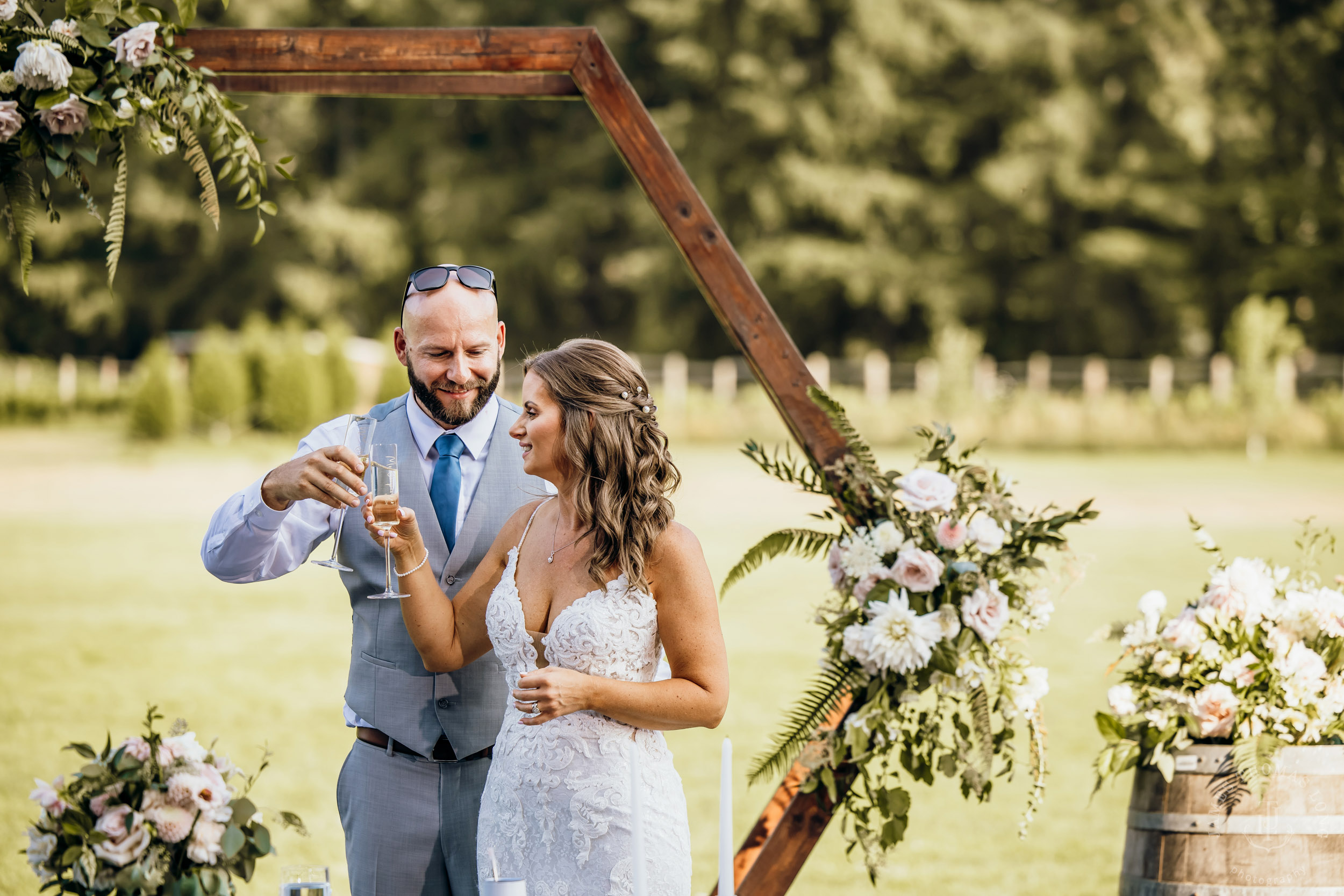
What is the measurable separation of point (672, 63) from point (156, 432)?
15.3 metres

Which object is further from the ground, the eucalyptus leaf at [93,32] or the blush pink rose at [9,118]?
the eucalyptus leaf at [93,32]

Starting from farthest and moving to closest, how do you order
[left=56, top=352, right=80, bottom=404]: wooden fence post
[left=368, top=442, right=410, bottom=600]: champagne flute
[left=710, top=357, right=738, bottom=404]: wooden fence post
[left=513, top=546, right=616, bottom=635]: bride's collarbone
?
[left=56, top=352, right=80, bottom=404]: wooden fence post → [left=710, top=357, right=738, bottom=404]: wooden fence post → [left=513, top=546, right=616, bottom=635]: bride's collarbone → [left=368, top=442, right=410, bottom=600]: champagne flute

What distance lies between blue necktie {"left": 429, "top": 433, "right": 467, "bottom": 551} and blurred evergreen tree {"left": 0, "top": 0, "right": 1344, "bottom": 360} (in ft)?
87.4

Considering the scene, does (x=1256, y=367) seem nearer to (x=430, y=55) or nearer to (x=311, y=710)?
(x=311, y=710)

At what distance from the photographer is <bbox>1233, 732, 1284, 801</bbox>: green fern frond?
117 inches

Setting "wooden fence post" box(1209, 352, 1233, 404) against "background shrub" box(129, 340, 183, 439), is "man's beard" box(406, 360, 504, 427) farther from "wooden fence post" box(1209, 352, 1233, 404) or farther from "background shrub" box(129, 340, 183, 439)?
"wooden fence post" box(1209, 352, 1233, 404)

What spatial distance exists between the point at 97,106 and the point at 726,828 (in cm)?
221

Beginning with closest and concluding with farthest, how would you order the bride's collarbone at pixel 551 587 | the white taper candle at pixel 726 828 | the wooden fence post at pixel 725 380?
1. the white taper candle at pixel 726 828
2. the bride's collarbone at pixel 551 587
3. the wooden fence post at pixel 725 380

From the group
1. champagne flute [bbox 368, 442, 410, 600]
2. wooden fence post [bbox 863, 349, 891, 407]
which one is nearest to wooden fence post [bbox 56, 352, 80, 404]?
wooden fence post [bbox 863, 349, 891, 407]

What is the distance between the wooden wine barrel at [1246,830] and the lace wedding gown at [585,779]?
117cm

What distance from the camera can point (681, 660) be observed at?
255 centimetres

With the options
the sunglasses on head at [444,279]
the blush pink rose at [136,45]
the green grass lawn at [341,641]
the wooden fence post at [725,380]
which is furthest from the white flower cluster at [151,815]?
the wooden fence post at [725,380]

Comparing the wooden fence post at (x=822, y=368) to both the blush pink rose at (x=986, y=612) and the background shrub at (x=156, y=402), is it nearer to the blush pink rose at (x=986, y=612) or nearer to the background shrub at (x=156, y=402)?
the background shrub at (x=156, y=402)

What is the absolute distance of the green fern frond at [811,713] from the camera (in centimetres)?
315
